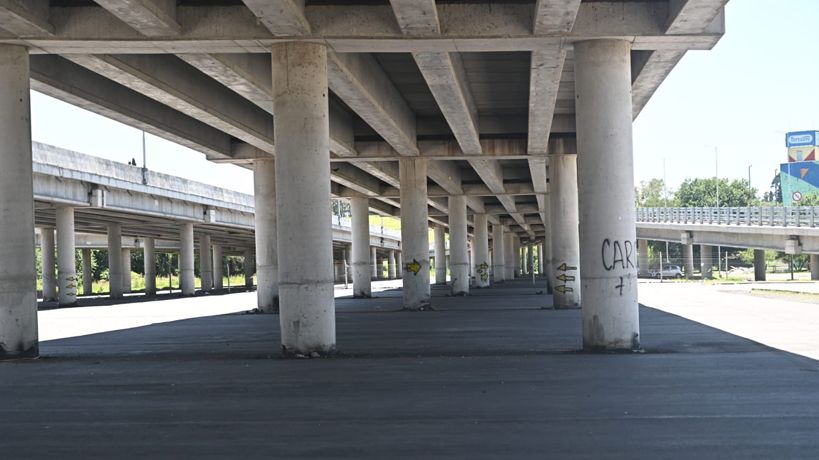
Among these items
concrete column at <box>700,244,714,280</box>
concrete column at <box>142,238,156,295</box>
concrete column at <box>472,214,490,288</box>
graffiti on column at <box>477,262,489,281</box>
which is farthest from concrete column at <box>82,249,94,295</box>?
concrete column at <box>700,244,714,280</box>

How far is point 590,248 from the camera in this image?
1812cm

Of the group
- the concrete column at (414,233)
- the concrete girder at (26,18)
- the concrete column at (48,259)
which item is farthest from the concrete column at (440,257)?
the concrete girder at (26,18)

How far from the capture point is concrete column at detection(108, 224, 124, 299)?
65812mm

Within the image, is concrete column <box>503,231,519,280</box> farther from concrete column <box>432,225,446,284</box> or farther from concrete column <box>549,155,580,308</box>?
concrete column <box>549,155,580,308</box>

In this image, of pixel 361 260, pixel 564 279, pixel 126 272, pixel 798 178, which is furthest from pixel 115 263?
pixel 798 178

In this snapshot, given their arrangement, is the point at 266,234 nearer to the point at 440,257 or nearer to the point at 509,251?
the point at 440,257

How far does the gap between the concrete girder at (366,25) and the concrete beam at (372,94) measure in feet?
7.15

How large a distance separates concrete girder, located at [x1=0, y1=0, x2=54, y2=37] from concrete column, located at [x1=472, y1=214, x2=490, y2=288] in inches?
2070

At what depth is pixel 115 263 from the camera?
67188 mm

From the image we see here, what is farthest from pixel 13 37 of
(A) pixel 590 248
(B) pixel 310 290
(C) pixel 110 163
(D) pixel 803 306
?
(C) pixel 110 163

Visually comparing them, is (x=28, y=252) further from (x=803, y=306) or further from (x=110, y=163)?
(x=110, y=163)

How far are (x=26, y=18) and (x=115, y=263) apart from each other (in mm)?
52279

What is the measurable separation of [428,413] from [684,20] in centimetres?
1014

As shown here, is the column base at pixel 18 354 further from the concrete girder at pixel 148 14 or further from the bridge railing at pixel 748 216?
the bridge railing at pixel 748 216
